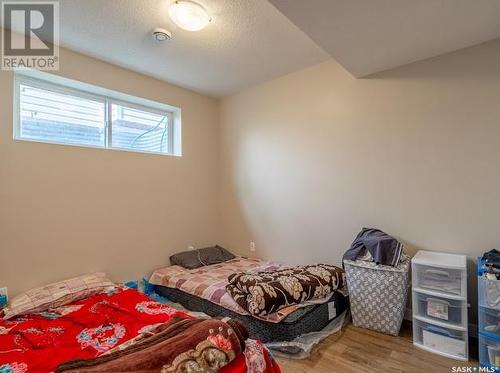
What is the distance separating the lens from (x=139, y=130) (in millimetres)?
3320

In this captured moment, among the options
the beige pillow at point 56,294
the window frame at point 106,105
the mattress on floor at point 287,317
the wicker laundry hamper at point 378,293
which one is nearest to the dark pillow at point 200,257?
the mattress on floor at point 287,317

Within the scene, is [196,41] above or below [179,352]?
above

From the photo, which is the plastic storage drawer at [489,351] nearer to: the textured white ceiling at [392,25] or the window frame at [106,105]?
the textured white ceiling at [392,25]

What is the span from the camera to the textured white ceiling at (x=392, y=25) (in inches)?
64.6

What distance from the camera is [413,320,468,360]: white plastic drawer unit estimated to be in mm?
1962

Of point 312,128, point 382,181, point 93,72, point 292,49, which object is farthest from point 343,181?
point 93,72

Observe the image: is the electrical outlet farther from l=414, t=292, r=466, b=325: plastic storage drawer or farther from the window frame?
l=414, t=292, r=466, b=325: plastic storage drawer

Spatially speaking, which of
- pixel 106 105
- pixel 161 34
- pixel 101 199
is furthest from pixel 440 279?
pixel 106 105

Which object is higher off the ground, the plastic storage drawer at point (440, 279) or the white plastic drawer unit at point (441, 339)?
the plastic storage drawer at point (440, 279)

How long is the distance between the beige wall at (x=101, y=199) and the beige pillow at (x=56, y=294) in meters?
0.14

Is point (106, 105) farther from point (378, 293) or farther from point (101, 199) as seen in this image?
point (378, 293)

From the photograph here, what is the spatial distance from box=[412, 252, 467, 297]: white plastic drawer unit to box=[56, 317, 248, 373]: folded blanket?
1508mm

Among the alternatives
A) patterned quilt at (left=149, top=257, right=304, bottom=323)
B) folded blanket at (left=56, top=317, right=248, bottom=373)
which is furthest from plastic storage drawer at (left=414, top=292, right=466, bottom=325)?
folded blanket at (left=56, top=317, right=248, bottom=373)

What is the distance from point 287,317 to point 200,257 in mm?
1574
